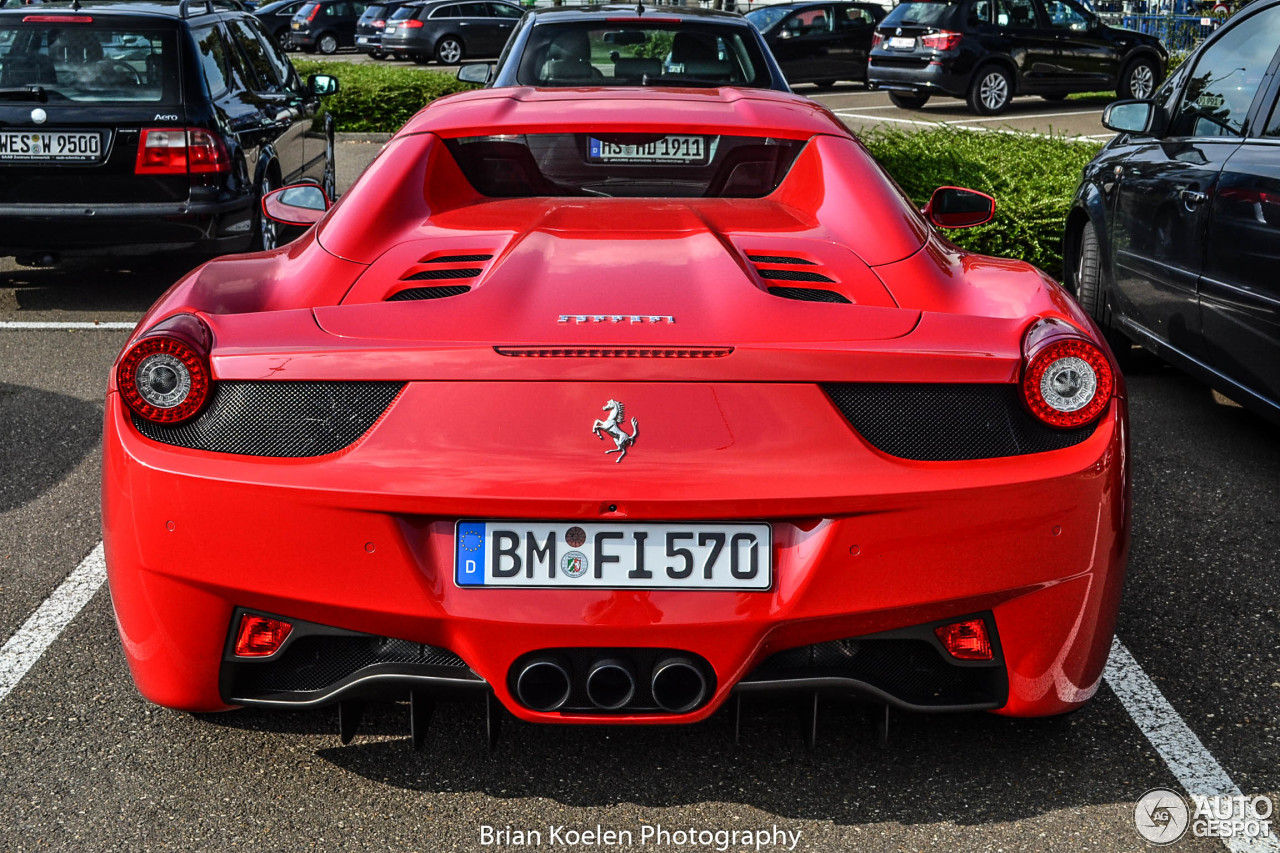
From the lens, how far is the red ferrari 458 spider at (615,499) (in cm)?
244

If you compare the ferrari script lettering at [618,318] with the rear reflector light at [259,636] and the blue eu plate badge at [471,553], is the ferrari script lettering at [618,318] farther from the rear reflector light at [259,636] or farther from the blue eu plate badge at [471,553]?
the rear reflector light at [259,636]

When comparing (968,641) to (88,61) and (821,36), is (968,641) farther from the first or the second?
(821,36)

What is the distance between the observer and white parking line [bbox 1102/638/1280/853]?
9.39ft

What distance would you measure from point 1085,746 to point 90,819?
6.97ft

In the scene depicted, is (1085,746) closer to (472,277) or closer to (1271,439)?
(472,277)

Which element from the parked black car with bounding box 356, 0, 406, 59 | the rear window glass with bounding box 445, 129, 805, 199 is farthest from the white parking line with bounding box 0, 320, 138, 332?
the parked black car with bounding box 356, 0, 406, 59

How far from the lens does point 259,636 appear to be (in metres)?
2.62

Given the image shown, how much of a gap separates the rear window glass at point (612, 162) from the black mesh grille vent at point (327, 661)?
153cm

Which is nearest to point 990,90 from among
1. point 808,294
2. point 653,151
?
point 653,151

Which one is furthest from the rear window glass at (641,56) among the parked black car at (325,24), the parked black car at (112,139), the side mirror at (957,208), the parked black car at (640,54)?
the parked black car at (325,24)

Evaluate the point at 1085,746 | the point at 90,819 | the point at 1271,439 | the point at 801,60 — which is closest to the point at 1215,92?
the point at 1271,439

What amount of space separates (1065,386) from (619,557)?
3.00 feet

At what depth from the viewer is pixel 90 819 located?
2.73 metres

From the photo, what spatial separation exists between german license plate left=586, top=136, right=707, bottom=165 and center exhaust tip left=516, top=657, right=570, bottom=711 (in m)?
1.70
